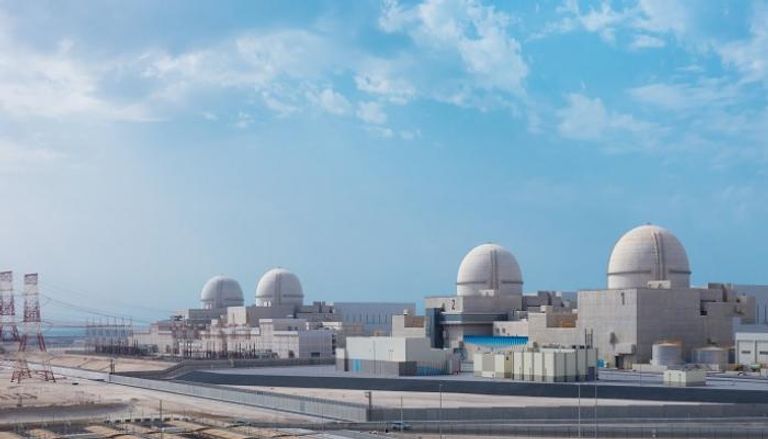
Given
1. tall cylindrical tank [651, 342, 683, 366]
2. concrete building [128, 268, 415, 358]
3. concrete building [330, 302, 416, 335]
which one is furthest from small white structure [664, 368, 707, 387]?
concrete building [330, 302, 416, 335]

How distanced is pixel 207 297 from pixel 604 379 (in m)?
72.7

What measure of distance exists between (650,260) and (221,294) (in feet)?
210

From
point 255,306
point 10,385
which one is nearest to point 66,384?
point 10,385

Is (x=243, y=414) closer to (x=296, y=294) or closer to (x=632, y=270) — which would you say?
(x=632, y=270)

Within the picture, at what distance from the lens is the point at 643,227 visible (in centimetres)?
7700

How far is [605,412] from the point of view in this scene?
47.4 metres

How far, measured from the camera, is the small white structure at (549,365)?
60.8m

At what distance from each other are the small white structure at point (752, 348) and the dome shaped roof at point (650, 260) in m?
8.13

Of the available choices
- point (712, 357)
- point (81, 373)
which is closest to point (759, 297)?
point (712, 357)

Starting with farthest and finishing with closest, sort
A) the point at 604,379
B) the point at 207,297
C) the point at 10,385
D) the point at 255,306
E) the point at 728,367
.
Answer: the point at 207,297 → the point at 255,306 → the point at 10,385 → the point at 728,367 → the point at 604,379

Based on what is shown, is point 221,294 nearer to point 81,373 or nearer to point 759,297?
point 81,373

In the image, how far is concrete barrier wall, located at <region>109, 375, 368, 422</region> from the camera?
4981 cm

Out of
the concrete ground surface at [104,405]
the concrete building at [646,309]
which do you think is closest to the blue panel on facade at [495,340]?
the concrete building at [646,309]

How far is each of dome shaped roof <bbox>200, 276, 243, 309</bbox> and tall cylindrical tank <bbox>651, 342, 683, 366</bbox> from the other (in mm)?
68064
